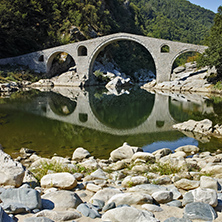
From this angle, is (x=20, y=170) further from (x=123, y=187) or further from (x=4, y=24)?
(x=4, y=24)

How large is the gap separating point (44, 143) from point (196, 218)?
6474 mm

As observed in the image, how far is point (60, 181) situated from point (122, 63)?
42.9 m

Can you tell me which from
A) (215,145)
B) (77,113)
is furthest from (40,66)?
(215,145)

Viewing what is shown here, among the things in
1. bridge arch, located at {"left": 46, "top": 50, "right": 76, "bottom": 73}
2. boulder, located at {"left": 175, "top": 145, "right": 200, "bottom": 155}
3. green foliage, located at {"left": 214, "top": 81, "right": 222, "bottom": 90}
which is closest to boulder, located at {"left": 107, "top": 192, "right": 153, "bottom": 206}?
boulder, located at {"left": 175, "top": 145, "right": 200, "bottom": 155}

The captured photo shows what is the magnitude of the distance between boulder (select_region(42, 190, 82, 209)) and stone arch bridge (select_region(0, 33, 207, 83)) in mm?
27561

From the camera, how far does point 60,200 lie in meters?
3.12

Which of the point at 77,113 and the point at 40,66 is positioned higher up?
the point at 40,66

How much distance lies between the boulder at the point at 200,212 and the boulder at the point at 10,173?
2.41m

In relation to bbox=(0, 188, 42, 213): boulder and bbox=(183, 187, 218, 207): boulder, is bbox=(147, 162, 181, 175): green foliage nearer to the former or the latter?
bbox=(183, 187, 218, 207): boulder

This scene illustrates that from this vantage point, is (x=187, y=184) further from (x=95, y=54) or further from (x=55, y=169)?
(x=95, y=54)

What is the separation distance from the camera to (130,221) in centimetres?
260

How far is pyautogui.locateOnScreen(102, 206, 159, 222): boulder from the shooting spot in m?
2.62

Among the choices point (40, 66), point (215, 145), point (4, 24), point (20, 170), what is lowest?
point (215, 145)

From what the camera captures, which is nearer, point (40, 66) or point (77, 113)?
point (77, 113)
